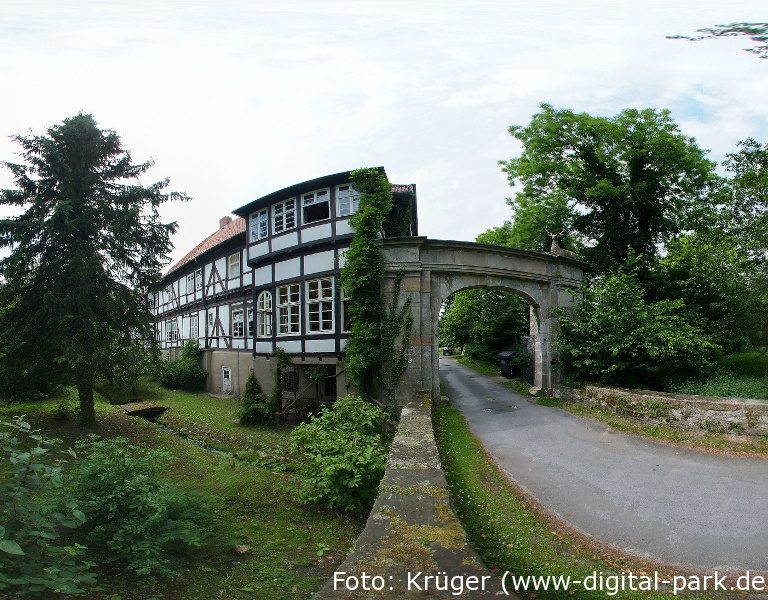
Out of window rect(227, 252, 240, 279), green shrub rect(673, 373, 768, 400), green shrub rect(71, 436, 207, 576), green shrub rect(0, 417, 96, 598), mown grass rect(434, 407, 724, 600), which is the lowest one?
mown grass rect(434, 407, 724, 600)

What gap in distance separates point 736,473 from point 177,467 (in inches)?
455

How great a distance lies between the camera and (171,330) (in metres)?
34.0

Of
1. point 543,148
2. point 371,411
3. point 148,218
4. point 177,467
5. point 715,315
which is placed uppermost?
point 543,148

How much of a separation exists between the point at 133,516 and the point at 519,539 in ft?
15.9

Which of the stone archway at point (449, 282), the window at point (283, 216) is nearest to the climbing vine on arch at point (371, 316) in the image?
the stone archway at point (449, 282)

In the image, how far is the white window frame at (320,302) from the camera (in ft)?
53.3

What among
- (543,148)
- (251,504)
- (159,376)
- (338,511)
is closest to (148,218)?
(251,504)

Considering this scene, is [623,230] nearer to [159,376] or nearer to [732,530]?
[732,530]

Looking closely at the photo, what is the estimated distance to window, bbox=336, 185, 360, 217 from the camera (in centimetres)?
1588

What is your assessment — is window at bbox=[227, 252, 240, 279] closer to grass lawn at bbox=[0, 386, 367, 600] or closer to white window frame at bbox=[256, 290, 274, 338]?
white window frame at bbox=[256, 290, 274, 338]

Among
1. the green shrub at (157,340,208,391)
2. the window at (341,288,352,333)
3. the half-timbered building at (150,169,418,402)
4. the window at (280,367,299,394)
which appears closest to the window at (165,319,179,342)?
the green shrub at (157,340,208,391)

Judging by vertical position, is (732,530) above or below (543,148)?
below

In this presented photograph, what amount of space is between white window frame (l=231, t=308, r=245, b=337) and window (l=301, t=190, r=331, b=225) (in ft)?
25.9

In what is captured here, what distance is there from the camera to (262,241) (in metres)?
18.8
